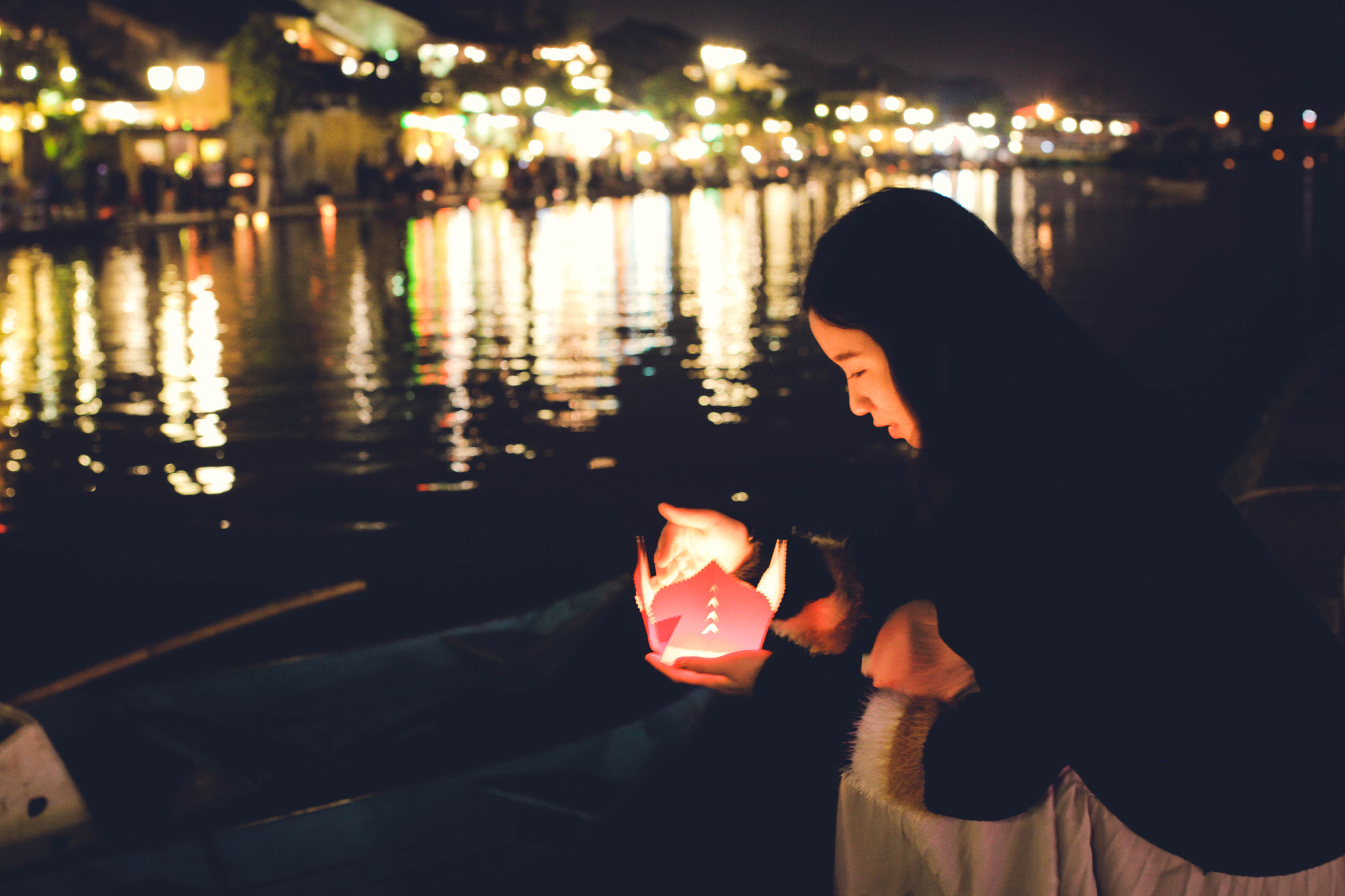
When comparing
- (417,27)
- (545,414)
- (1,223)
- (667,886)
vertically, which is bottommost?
(667,886)

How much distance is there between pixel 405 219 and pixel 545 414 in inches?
1037

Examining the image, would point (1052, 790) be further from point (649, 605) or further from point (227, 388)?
point (227, 388)

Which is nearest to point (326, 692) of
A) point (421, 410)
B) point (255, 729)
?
point (255, 729)

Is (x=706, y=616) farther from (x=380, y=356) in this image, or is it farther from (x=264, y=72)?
(x=264, y=72)

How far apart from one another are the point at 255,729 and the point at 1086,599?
284 cm

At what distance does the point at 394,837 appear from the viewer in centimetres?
306

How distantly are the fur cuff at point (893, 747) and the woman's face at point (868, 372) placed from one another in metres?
0.38

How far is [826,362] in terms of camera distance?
11.4 meters

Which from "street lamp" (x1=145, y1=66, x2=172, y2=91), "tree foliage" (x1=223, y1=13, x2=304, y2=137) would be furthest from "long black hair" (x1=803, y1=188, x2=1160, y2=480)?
"street lamp" (x1=145, y1=66, x2=172, y2=91)

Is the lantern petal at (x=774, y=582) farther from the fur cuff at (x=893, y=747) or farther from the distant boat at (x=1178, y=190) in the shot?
the distant boat at (x=1178, y=190)

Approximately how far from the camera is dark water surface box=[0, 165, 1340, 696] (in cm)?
620

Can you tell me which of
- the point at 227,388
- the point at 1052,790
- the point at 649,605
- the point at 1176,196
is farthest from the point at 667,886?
the point at 1176,196

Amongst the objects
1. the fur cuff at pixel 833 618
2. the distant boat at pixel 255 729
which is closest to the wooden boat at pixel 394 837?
the distant boat at pixel 255 729

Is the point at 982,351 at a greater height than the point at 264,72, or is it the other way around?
the point at 264,72
